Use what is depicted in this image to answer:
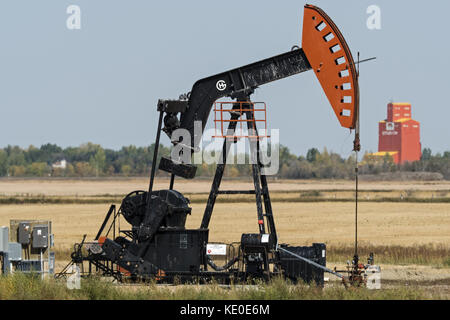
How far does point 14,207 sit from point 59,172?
98.5 metres

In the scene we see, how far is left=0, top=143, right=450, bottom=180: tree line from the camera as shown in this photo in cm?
12762

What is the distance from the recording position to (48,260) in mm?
18828

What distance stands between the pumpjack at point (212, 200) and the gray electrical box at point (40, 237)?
2.36 ft

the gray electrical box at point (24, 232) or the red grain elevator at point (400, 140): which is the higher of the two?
the red grain elevator at point (400, 140)

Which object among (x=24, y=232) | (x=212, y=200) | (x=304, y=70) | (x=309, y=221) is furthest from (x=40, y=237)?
(x=309, y=221)

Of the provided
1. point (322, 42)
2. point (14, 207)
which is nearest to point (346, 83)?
point (322, 42)

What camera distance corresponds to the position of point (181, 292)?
52.3 ft

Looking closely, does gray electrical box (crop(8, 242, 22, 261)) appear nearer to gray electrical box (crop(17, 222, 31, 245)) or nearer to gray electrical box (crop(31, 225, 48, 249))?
gray electrical box (crop(17, 222, 31, 245))

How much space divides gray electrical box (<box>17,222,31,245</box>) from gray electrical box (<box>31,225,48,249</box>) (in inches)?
5.0

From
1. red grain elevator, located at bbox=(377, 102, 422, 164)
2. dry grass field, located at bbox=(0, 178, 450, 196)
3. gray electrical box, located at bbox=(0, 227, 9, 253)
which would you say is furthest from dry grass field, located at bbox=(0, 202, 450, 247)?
red grain elevator, located at bbox=(377, 102, 422, 164)

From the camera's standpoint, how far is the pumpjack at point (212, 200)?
Answer: 703 inches

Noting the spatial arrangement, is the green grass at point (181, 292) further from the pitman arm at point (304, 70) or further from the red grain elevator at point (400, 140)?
the red grain elevator at point (400, 140)

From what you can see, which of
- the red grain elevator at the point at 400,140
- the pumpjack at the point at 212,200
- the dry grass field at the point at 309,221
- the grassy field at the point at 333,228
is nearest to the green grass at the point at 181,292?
the grassy field at the point at 333,228

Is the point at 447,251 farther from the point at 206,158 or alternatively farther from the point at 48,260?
the point at 48,260
